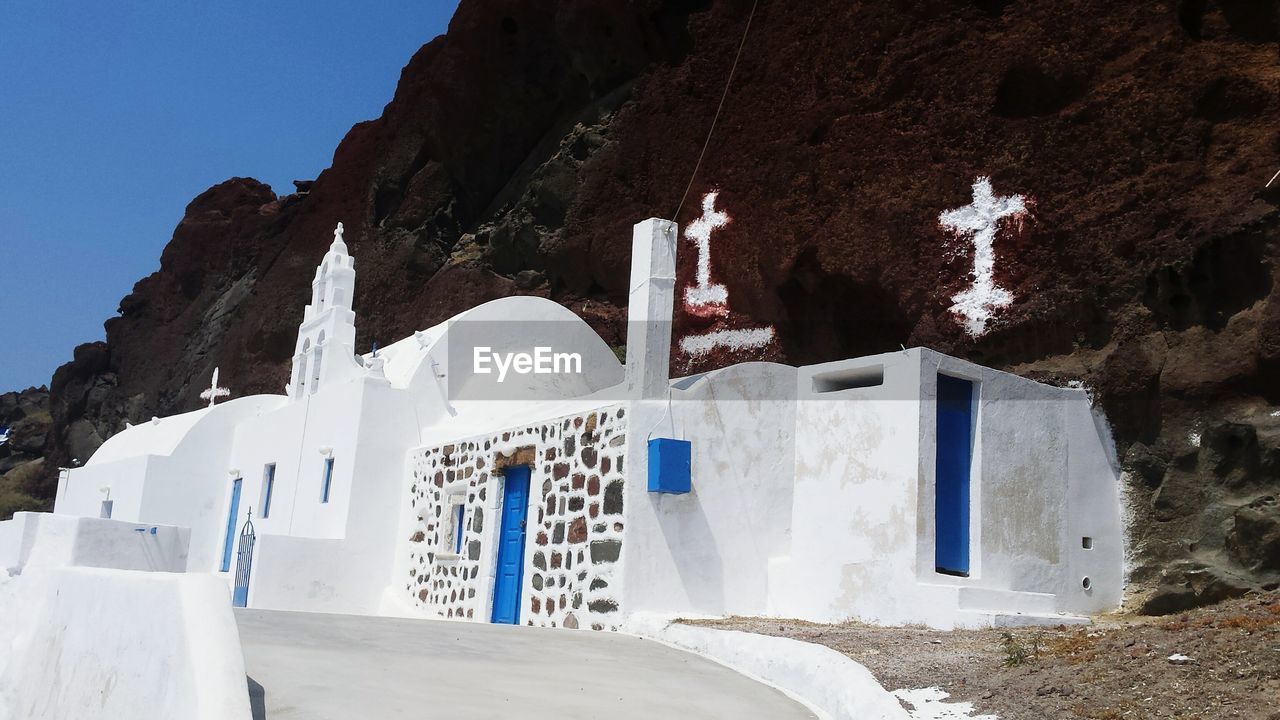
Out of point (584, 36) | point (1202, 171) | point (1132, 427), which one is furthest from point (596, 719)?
point (584, 36)

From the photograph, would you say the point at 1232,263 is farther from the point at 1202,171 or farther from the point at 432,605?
the point at 432,605

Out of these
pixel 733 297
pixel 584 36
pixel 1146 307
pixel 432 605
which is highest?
pixel 584 36

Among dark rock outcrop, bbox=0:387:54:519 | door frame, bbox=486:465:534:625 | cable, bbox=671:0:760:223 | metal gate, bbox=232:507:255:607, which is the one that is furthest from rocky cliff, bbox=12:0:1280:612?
dark rock outcrop, bbox=0:387:54:519

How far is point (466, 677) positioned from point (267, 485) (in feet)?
47.0

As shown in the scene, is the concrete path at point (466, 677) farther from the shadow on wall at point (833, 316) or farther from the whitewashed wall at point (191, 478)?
the whitewashed wall at point (191, 478)

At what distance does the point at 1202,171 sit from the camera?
12656 millimetres

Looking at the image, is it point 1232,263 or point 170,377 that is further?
point 170,377

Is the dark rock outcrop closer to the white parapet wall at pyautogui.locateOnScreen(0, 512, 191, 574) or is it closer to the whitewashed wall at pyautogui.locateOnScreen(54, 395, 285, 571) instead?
the whitewashed wall at pyautogui.locateOnScreen(54, 395, 285, 571)

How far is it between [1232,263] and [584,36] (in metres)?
15.0

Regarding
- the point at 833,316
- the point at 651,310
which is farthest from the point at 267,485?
the point at 651,310

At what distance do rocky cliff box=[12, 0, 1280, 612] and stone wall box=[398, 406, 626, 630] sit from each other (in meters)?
5.63

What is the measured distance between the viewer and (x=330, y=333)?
18.6 meters

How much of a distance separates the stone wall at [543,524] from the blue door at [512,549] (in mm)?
100

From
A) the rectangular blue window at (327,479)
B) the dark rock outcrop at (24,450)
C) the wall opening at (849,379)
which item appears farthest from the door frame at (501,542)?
the dark rock outcrop at (24,450)
